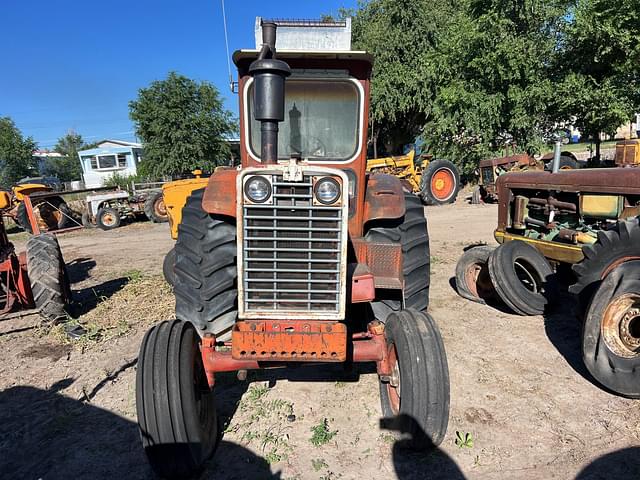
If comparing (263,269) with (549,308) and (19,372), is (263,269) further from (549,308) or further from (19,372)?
(549,308)

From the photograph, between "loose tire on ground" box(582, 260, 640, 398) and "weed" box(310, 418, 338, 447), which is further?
"loose tire on ground" box(582, 260, 640, 398)

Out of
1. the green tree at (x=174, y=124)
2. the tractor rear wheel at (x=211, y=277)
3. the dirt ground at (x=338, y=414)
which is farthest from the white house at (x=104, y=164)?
the tractor rear wheel at (x=211, y=277)

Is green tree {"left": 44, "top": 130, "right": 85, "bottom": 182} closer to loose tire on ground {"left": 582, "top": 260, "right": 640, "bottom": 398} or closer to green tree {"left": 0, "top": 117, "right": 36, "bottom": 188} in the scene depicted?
green tree {"left": 0, "top": 117, "right": 36, "bottom": 188}

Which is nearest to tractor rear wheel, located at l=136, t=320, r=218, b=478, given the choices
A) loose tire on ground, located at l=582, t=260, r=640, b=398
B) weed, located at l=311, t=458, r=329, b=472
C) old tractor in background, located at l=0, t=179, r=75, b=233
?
weed, located at l=311, t=458, r=329, b=472

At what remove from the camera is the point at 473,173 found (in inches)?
694

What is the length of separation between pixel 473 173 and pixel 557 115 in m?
3.49

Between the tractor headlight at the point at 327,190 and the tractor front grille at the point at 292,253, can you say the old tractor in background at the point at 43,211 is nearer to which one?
the tractor front grille at the point at 292,253

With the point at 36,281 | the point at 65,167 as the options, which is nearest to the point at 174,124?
the point at 36,281

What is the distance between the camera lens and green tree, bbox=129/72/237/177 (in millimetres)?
23375

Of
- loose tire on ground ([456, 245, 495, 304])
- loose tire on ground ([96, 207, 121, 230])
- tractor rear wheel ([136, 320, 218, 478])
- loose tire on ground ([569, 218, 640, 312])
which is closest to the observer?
tractor rear wheel ([136, 320, 218, 478])

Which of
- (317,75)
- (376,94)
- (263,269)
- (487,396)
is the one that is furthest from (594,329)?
(376,94)

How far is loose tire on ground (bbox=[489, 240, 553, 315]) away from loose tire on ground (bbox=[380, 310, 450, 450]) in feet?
7.86

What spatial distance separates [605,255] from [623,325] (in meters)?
0.62

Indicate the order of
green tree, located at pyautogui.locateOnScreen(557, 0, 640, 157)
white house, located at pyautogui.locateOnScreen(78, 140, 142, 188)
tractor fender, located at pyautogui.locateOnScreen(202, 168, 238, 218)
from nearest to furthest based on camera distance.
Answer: tractor fender, located at pyautogui.locateOnScreen(202, 168, 238, 218) < green tree, located at pyautogui.locateOnScreen(557, 0, 640, 157) < white house, located at pyautogui.locateOnScreen(78, 140, 142, 188)
